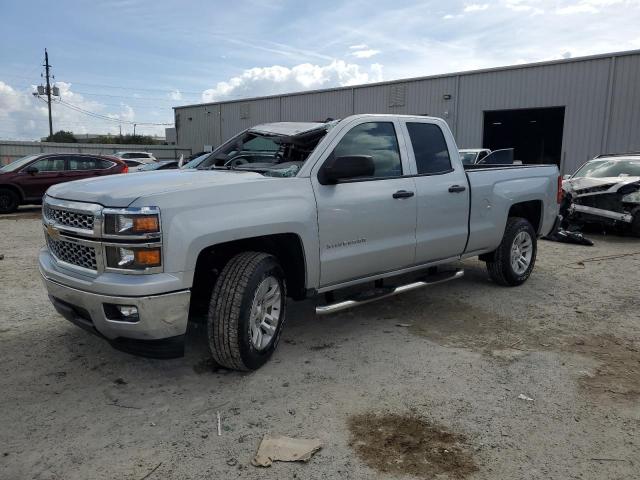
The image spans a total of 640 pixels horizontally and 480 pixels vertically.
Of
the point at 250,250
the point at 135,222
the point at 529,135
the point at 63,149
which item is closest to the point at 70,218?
the point at 135,222

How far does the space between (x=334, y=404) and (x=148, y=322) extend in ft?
4.24

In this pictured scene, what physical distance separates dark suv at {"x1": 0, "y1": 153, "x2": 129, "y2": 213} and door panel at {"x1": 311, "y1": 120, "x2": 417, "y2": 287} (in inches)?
470

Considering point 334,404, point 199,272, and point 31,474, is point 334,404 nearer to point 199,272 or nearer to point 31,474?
point 199,272

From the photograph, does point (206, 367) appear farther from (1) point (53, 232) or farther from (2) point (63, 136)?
(2) point (63, 136)

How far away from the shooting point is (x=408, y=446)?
2982mm

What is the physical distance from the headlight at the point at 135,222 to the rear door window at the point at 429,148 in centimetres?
270

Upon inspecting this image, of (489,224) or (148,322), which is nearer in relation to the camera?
(148,322)

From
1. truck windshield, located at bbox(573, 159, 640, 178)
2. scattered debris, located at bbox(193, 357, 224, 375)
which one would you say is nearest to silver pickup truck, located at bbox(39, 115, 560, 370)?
scattered debris, located at bbox(193, 357, 224, 375)

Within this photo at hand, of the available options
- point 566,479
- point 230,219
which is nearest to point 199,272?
point 230,219

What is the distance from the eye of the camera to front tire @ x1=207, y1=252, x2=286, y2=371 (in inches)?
142

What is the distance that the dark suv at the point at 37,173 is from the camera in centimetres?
1409

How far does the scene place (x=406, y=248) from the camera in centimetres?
488

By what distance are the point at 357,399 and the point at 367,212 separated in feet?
5.18

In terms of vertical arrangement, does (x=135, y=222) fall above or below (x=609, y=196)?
above
